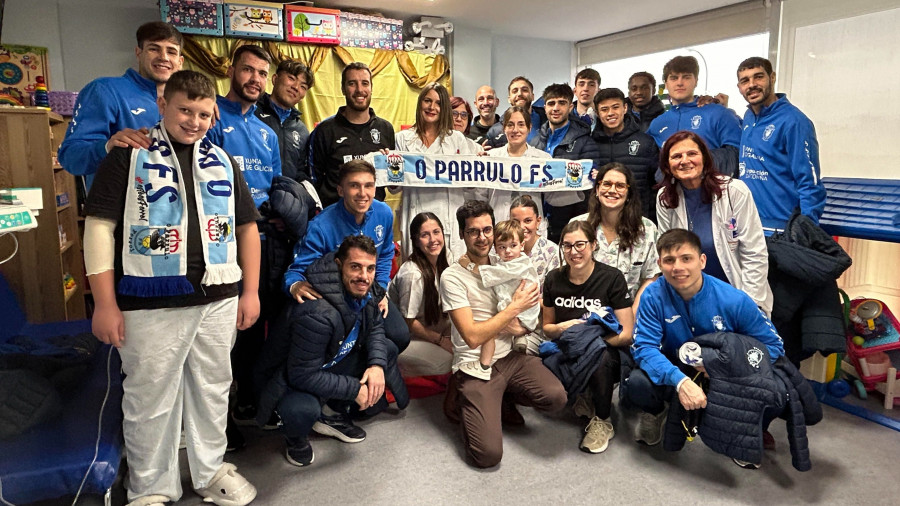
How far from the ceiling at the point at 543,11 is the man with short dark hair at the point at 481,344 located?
4348mm

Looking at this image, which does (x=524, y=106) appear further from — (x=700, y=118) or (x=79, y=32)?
(x=79, y=32)

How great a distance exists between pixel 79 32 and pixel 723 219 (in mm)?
6053

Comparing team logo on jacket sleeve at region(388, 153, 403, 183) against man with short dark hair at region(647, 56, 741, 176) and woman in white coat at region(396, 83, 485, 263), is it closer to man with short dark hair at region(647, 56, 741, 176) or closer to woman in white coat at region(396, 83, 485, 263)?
woman in white coat at region(396, 83, 485, 263)

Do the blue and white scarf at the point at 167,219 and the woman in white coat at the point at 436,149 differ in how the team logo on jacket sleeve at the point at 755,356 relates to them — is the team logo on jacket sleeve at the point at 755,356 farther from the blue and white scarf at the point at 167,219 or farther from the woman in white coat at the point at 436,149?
the blue and white scarf at the point at 167,219

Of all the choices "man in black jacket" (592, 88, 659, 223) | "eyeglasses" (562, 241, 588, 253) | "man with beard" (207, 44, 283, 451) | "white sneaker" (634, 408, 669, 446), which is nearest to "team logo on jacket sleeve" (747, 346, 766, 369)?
"white sneaker" (634, 408, 669, 446)

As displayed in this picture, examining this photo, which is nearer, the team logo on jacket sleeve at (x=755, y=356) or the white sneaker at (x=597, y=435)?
the team logo on jacket sleeve at (x=755, y=356)

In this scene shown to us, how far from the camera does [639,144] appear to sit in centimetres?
357

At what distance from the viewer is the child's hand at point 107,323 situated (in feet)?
5.97

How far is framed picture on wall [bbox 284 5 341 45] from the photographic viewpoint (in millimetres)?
6045

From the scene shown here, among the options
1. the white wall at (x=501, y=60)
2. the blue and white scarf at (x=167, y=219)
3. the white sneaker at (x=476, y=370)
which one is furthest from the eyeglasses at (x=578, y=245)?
the white wall at (x=501, y=60)

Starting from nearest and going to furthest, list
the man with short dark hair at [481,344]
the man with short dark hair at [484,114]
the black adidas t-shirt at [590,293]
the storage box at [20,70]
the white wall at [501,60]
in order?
the man with short dark hair at [481,344] < the black adidas t-shirt at [590,293] < the man with short dark hair at [484,114] < the storage box at [20,70] < the white wall at [501,60]

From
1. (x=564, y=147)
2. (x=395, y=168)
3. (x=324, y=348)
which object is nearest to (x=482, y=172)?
(x=395, y=168)

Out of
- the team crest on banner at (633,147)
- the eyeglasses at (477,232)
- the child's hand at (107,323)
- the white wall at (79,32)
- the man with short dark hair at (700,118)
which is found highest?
the white wall at (79,32)

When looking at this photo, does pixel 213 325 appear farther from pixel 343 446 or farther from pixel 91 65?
pixel 91 65
